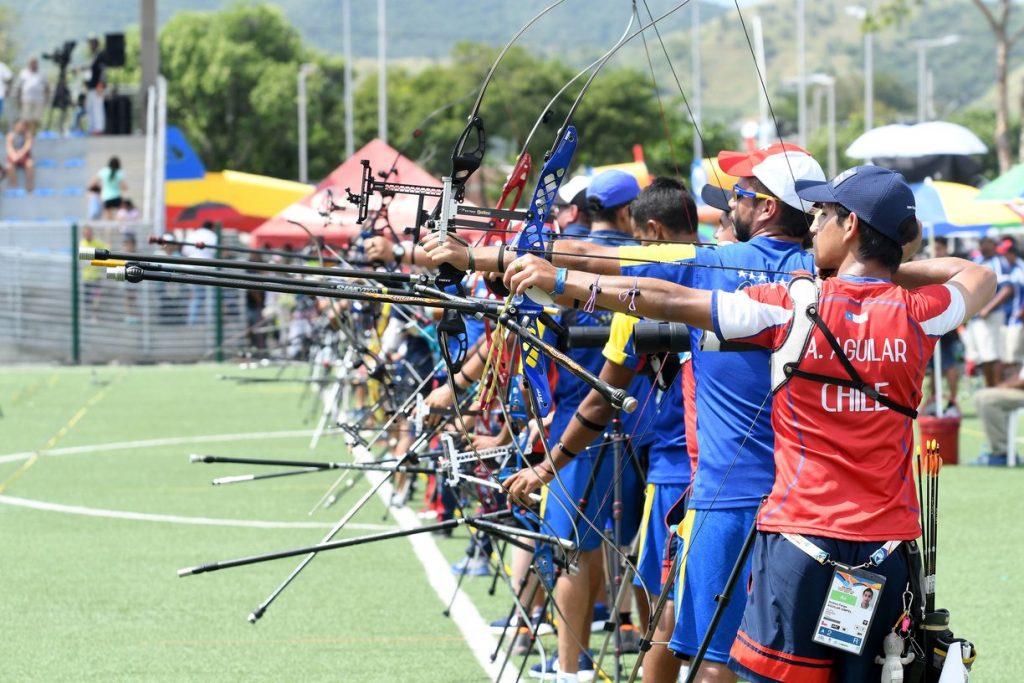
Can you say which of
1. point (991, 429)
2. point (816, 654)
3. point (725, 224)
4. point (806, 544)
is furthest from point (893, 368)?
point (991, 429)

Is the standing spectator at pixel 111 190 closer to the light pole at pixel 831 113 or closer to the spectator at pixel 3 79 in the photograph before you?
the spectator at pixel 3 79

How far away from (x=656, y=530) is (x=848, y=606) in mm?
2077

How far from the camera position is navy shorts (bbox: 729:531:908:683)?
4.27m

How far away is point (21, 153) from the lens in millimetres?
35094

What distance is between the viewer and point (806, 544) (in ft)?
14.1

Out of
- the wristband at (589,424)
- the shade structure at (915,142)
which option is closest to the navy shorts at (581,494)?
the wristband at (589,424)

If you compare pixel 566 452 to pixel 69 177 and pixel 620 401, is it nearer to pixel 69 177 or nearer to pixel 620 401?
pixel 620 401

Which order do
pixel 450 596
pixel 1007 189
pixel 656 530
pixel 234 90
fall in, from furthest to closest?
pixel 234 90, pixel 1007 189, pixel 450 596, pixel 656 530

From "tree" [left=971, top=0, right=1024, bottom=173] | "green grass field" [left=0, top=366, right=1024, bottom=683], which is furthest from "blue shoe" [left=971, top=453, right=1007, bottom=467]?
"tree" [left=971, top=0, right=1024, bottom=173]

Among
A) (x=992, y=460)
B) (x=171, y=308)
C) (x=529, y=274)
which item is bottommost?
(x=171, y=308)

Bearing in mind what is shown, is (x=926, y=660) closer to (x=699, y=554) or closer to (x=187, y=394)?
(x=699, y=554)

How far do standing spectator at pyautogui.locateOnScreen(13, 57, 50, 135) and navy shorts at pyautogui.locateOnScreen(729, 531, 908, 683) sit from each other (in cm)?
3337

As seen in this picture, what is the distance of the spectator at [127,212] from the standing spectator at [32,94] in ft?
15.7

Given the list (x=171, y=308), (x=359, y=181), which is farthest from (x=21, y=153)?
(x=359, y=181)
